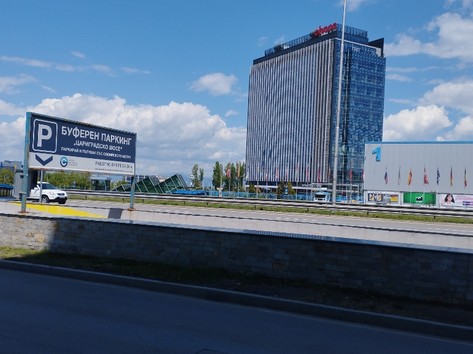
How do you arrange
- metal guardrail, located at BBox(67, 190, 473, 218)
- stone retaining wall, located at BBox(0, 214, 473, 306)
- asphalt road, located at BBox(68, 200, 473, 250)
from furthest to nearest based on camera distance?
metal guardrail, located at BBox(67, 190, 473, 218), asphalt road, located at BBox(68, 200, 473, 250), stone retaining wall, located at BBox(0, 214, 473, 306)

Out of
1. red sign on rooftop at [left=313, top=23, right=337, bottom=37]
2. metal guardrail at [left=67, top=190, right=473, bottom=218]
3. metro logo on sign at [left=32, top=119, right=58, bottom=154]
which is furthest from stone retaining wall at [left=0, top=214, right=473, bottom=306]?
red sign on rooftop at [left=313, top=23, right=337, bottom=37]

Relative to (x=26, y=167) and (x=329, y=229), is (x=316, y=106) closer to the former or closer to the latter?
(x=329, y=229)

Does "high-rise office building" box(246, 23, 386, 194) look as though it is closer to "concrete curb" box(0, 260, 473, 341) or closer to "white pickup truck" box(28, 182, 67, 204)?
"white pickup truck" box(28, 182, 67, 204)

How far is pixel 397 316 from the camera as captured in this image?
7367 millimetres

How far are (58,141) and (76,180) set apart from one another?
209ft

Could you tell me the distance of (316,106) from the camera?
130500 mm

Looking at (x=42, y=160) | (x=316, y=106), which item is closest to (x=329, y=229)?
(x=42, y=160)

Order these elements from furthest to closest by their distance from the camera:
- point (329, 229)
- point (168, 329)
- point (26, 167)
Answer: point (329, 229), point (26, 167), point (168, 329)

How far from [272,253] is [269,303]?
2.00 m

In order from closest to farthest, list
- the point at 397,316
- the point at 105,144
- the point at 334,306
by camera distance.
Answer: the point at 397,316 → the point at 334,306 → the point at 105,144

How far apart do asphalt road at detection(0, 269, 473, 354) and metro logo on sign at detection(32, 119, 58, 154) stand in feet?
27.8

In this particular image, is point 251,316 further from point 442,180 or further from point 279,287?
point 442,180

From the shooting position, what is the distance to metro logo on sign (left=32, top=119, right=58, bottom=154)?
1623 cm

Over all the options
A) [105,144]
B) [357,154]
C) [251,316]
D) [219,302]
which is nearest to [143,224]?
[219,302]
